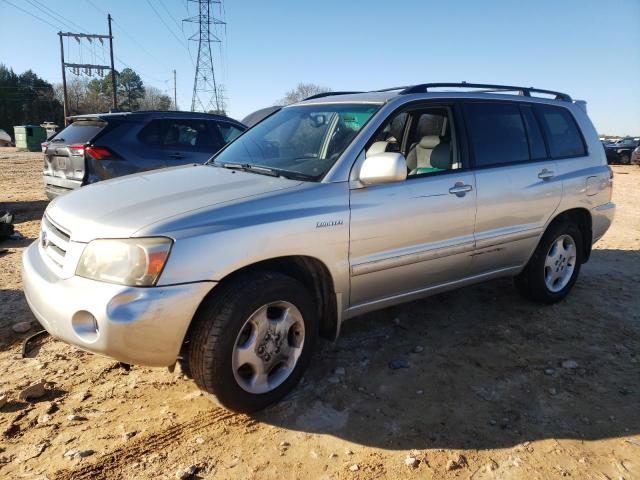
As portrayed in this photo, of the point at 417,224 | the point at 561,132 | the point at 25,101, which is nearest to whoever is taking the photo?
the point at 417,224

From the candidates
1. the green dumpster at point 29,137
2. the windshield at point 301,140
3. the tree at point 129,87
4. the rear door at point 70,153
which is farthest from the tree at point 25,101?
the windshield at point 301,140

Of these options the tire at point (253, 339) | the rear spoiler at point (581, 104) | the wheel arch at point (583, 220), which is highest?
the rear spoiler at point (581, 104)

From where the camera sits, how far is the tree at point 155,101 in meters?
67.3

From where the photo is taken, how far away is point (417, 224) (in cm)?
337

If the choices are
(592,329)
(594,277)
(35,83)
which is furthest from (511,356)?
(35,83)

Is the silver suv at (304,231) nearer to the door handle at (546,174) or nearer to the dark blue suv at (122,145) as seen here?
the door handle at (546,174)

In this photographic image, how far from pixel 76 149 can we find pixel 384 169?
497 cm

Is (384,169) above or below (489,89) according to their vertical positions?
below

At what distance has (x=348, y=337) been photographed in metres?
3.92

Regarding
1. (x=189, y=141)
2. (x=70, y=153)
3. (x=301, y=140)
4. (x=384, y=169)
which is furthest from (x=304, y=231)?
(x=70, y=153)

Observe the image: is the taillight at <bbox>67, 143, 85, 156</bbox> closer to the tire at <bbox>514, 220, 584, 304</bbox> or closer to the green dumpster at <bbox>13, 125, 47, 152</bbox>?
the tire at <bbox>514, 220, 584, 304</bbox>

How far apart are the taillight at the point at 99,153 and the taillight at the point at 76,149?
Answer: 0.08m

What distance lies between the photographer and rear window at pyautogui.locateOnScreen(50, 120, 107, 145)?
653cm

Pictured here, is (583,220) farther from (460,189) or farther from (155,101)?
(155,101)
